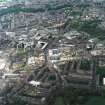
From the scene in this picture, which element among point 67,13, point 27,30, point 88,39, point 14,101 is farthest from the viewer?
point 67,13

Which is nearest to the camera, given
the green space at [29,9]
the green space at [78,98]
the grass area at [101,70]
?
the green space at [78,98]

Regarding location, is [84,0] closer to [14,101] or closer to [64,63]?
[64,63]

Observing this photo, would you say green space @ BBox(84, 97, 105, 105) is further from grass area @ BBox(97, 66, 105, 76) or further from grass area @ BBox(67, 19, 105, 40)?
grass area @ BBox(67, 19, 105, 40)

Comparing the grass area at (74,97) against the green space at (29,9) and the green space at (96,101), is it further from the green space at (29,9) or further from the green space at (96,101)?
the green space at (29,9)

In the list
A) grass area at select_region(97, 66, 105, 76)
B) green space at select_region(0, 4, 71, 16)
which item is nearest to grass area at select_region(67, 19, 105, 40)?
grass area at select_region(97, 66, 105, 76)

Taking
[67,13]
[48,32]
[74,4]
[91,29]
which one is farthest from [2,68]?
[74,4]

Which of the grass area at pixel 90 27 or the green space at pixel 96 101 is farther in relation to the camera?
the grass area at pixel 90 27

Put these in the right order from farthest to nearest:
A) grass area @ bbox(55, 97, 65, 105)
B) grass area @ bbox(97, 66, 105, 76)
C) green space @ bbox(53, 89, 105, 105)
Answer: grass area @ bbox(97, 66, 105, 76)
grass area @ bbox(55, 97, 65, 105)
green space @ bbox(53, 89, 105, 105)

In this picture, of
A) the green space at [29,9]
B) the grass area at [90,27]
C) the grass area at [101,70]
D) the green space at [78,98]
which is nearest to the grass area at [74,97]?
the green space at [78,98]

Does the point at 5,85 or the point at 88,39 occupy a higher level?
the point at 88,39

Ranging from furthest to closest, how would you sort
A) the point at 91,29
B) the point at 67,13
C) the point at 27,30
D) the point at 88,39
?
the point at 67,13 < the point at 27,30 < the point at 91,29 < the point at 88,39

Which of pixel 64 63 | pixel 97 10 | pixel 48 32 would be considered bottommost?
pixel 64 63
